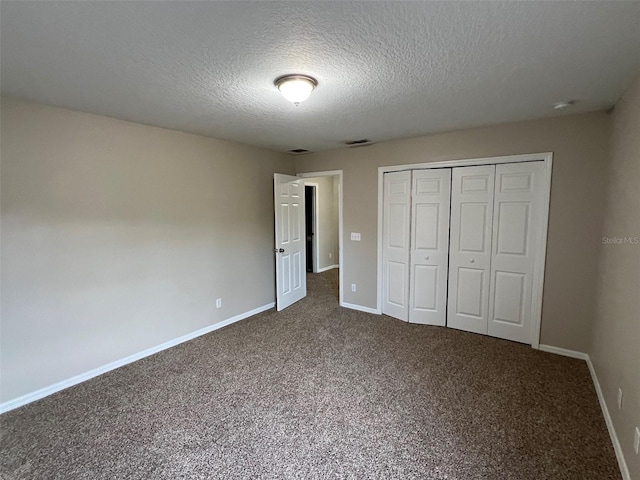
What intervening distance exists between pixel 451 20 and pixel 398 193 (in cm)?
266

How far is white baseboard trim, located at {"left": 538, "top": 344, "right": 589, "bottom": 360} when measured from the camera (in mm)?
3006

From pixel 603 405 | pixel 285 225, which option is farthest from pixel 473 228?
pixel 285 225

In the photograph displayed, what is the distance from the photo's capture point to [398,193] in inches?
158

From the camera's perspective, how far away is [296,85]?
6.59 feet

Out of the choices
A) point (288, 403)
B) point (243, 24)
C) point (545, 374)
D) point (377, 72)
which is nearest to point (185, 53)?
point (243, 24)

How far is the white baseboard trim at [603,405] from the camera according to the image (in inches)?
68.5

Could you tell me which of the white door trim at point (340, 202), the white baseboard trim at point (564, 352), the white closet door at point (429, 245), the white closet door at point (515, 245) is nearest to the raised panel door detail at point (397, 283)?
the white closet door at point (429, 245)

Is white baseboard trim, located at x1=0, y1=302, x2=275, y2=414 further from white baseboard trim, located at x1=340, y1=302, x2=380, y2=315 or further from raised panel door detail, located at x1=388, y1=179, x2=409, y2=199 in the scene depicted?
raised panel door detail, located at x1=388, y1=179, x2=409, y2=199

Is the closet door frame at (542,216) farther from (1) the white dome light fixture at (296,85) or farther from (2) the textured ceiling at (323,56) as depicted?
(1) the white dome light fixture at (296,85)

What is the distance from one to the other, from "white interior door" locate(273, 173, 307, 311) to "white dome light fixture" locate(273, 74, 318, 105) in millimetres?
2276

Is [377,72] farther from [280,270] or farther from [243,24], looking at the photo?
[280,270]

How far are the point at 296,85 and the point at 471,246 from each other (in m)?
2.72

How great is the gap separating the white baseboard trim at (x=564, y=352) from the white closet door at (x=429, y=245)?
3.38 feet

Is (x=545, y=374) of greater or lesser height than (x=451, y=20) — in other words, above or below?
below
